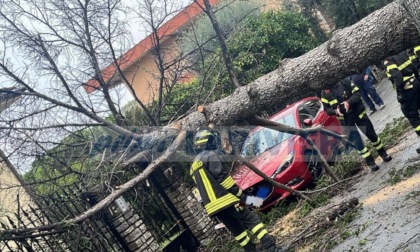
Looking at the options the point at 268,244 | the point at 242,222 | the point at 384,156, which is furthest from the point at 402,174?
the point at 242,222

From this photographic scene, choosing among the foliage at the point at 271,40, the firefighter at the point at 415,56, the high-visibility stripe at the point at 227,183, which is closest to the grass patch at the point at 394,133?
the firefighter at the point at 415,56

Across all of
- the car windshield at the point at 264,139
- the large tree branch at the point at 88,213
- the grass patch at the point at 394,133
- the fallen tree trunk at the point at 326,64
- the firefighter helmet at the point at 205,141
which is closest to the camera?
the fallen tree trunk at the point at 326,64

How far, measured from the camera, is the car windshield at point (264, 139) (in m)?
8.65

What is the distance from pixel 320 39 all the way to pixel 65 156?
519 inches

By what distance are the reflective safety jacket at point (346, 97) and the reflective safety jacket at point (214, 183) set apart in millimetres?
2441

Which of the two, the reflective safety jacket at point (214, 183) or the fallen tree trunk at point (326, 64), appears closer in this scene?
the fallen tree trunk at point (326, 64)

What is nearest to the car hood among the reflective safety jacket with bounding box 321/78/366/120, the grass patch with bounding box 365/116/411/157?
the reflective safety jacket with bounding box 321/78/366/120

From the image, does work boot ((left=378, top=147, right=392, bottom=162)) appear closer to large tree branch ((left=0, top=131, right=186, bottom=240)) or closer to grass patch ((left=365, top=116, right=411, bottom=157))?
grass patch ((left=365, top=116, right=411, bottom=157))

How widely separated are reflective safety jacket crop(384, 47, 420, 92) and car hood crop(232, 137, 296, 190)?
2.08 metres

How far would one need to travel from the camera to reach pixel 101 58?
336 inches

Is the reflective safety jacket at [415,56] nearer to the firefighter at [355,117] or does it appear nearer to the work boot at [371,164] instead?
the firefighter at [355,117]

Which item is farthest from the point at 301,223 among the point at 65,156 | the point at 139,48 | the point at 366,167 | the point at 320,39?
the point at 320,39

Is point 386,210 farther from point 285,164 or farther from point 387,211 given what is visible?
point 285,164

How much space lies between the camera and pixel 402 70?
650 cm
